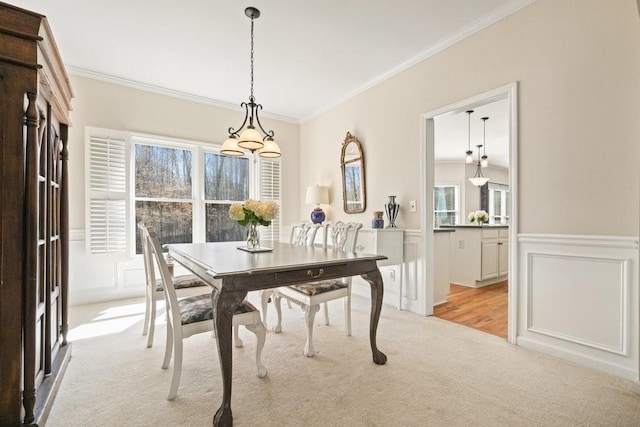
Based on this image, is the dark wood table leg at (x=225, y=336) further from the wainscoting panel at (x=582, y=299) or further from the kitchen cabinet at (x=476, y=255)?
the kitchen cabinet at (x=476, y=255)

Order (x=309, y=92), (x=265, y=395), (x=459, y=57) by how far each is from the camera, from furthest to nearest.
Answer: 1. (x=309, y=92)
2. (x=459, y=57)
3. (x=265, y=395)

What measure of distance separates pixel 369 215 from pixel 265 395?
8.94 ft

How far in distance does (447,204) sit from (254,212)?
7092mm

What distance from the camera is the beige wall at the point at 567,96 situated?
196cm

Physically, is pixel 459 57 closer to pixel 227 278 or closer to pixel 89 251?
pixel 227 278

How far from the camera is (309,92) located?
14.2 feet

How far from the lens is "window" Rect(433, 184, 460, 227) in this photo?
8070mm

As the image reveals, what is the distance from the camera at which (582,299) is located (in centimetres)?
214

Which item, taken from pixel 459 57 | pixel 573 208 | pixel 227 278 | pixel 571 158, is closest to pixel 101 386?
pixel 227 278

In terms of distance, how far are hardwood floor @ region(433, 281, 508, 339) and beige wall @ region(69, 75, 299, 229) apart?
3.06 m

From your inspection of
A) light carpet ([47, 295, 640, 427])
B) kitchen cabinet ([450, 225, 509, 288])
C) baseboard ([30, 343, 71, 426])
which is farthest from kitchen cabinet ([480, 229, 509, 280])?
baseboard ([30, 343, 71, 426])

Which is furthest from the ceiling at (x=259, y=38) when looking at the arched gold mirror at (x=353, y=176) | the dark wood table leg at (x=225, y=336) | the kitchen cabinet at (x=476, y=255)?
the kitchen cabinet at (x=476, y=255)

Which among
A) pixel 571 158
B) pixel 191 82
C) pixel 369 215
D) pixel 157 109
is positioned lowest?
pixel 369 215

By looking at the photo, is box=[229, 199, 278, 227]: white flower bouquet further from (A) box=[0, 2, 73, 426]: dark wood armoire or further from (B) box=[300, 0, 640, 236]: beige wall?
(B) box=[300, 0, 640, 236]: beige wall
